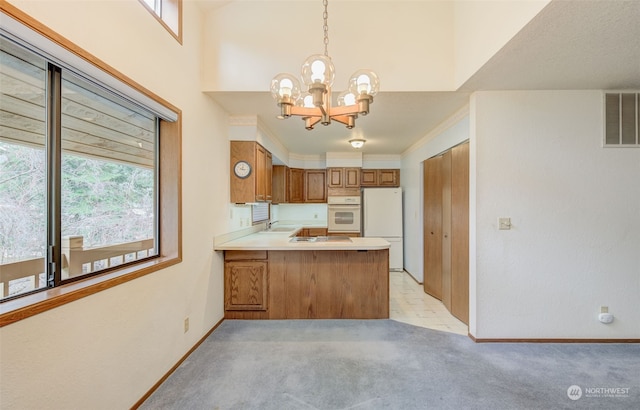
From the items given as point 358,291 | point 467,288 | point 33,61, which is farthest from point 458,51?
point 33,61

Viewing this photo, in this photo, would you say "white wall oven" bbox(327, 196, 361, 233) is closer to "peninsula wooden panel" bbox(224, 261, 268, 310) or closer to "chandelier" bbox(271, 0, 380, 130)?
"peninsula wooden panel" bbox(224, 261, 268, 310)

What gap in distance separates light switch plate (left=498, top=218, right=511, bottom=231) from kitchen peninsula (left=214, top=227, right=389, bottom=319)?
1.14m

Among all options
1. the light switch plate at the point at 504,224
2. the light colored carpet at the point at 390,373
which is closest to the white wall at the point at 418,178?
the light switch plate at the point at 504,224

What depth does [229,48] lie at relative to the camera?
260cm

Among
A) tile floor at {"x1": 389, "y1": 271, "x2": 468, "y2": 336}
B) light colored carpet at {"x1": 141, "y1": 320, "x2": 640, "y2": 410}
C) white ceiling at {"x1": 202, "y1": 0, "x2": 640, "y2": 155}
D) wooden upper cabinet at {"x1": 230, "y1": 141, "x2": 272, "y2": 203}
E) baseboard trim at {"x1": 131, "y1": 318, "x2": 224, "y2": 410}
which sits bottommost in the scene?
tile floor at {"x1": 389, "y1": 271, "x2": 468, "y2": 336}

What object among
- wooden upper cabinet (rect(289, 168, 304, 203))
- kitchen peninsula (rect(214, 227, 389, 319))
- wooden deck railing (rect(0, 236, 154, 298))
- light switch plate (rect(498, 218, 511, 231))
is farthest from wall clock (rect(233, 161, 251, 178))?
light switch plate (rect(498, 218, 511, 231))

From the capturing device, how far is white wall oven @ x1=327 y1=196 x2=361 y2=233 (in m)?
5.41

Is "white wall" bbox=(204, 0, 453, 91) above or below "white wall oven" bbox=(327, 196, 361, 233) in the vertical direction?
above

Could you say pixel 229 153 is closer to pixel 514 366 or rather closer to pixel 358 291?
pixel 358 291

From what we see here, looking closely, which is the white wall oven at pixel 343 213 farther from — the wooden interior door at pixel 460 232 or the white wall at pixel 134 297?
the white wall at pixel 134 297

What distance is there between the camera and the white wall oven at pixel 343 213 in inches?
213

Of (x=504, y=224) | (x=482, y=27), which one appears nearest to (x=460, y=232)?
(x=504, y=224)

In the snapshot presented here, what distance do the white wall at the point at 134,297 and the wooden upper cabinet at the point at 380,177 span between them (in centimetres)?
337

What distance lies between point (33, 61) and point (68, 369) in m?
1.46
